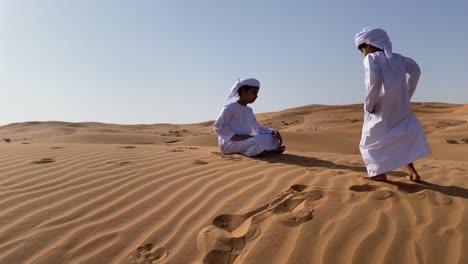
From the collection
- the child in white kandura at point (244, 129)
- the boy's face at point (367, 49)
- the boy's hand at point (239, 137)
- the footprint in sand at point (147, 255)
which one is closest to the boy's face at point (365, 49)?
the boy's face at point (367, 49)

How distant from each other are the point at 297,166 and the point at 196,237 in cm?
221

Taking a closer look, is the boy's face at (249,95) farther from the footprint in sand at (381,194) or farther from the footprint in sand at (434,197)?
the footprint in sand at (434,197)

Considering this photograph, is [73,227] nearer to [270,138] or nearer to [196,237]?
[196,237]

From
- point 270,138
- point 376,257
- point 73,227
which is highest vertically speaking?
point 270,138

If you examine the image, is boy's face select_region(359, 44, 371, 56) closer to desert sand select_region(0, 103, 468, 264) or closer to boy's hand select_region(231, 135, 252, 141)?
desert sand select_region(0, 103, 468, 264)

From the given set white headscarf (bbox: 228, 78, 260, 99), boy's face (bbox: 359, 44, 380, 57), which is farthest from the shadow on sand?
boy's face (bbox: 359, 44, 380, 57)

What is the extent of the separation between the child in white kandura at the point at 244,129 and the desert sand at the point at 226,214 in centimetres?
94

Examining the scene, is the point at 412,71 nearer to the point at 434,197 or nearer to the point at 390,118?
the point at 390,118

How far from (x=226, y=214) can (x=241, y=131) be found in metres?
3.16

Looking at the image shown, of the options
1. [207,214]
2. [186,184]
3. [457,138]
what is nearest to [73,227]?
[207,214]

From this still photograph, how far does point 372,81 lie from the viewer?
12.1 feet

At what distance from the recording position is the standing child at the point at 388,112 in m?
3.63

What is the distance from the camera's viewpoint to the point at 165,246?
2.57 metres

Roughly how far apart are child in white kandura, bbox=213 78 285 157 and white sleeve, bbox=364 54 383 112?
81.6 inches
